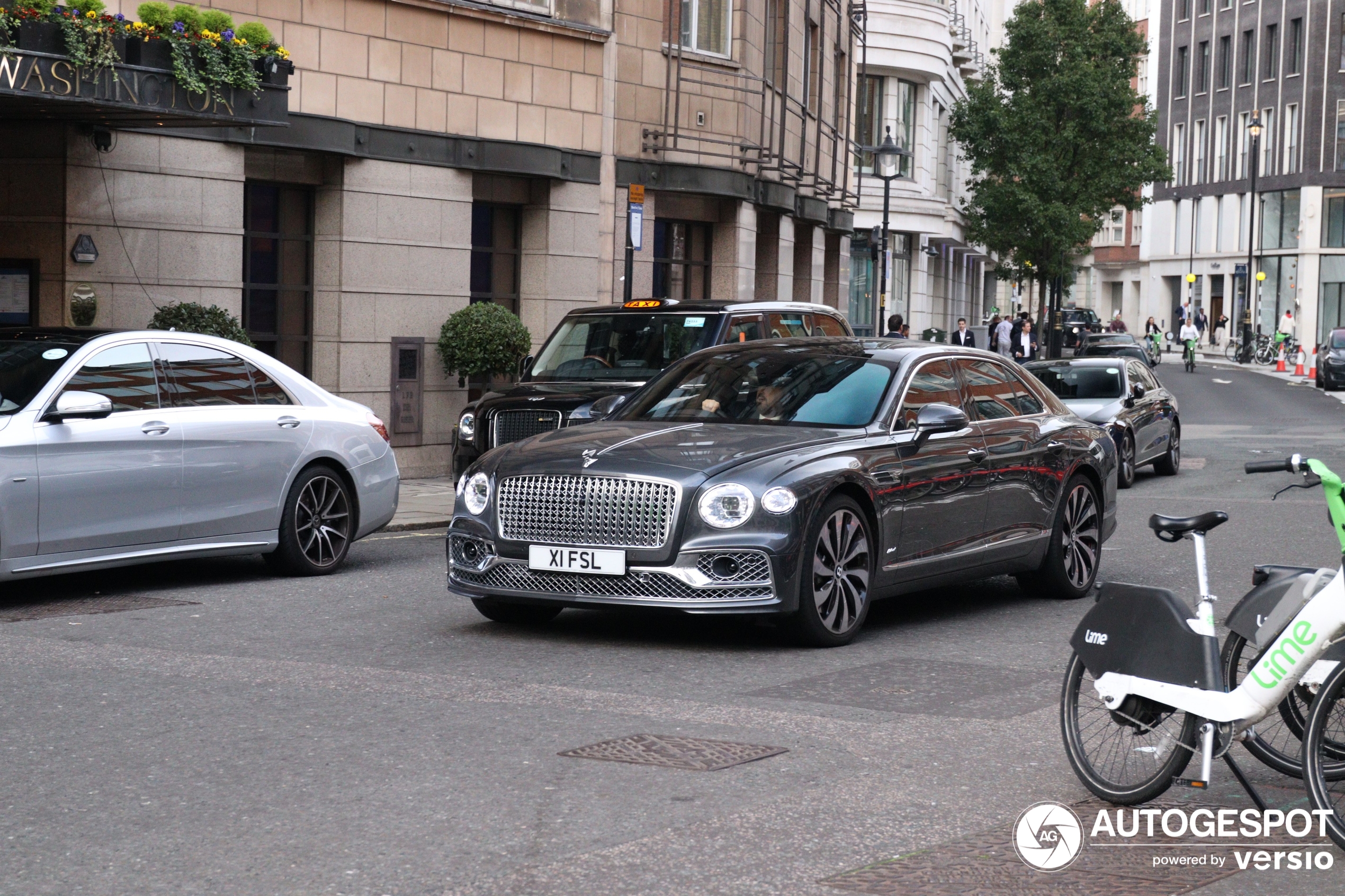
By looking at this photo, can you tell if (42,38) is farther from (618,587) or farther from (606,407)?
(618,587)

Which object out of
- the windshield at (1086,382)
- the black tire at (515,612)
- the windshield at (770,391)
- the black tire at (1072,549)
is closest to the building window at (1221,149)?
the windshield at (1086,382)

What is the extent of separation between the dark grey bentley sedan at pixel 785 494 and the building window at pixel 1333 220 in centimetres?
7259

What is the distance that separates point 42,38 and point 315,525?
16.8 feet

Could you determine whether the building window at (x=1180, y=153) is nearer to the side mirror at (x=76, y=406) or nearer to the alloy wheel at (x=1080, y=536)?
the alloy wheel at (x=1080, y=536)

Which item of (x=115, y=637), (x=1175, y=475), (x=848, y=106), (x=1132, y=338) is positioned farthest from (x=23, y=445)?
(x=1132, y=338)

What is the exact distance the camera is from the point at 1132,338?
50.2 meters

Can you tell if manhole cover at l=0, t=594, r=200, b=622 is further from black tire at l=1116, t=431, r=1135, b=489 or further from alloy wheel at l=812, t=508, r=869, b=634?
black tire at l=1116, t=431, r=1135, b=489

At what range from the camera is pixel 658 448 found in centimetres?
882

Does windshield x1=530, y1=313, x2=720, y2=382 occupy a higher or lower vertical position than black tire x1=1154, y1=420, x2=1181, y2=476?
higher

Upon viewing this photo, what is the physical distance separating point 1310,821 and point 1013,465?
5071 millimetres

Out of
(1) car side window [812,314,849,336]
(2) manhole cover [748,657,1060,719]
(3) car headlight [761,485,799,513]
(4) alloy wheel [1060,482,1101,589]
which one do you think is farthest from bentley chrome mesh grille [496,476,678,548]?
(1) car side window [812,314,849,336]

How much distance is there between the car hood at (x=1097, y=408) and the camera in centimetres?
2039

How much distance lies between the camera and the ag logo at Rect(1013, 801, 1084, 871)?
201 inches

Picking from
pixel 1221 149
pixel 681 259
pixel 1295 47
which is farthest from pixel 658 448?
pixel 1221 149
